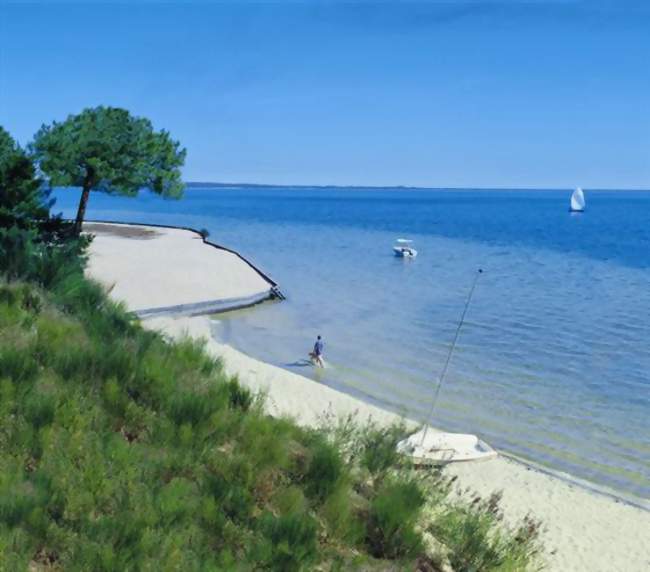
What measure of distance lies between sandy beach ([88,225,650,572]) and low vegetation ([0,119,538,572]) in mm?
1302

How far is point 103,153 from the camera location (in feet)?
127

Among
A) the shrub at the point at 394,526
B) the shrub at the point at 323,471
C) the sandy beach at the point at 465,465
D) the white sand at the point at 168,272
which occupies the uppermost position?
the shrub at the point at 323,471

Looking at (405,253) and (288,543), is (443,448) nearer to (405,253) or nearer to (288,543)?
(288,543)

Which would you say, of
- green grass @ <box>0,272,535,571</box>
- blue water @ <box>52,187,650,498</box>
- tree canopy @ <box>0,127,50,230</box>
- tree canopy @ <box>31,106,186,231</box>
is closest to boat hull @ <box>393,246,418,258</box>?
blue water @ <box>52,187,650,498</box>

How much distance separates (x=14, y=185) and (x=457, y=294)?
29459mm

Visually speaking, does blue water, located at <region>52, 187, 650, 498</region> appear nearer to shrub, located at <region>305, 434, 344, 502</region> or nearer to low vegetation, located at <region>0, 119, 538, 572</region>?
low vegetation, located at <region>0, 119, 538, 572</region>

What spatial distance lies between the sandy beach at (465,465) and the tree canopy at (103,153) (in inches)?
214

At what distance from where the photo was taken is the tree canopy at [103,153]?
125ft

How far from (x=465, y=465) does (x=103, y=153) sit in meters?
31.1

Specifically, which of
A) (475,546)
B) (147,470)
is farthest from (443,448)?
(147,470)

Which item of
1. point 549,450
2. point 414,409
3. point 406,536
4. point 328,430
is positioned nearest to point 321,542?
point 406,536

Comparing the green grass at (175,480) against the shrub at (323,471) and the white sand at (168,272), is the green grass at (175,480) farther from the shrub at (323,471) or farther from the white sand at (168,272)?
the white sand at (168,272)

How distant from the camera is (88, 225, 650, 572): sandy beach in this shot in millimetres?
10723

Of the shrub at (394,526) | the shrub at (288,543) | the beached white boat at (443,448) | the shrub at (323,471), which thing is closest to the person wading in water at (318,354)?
the beached white boat at (443,448)
